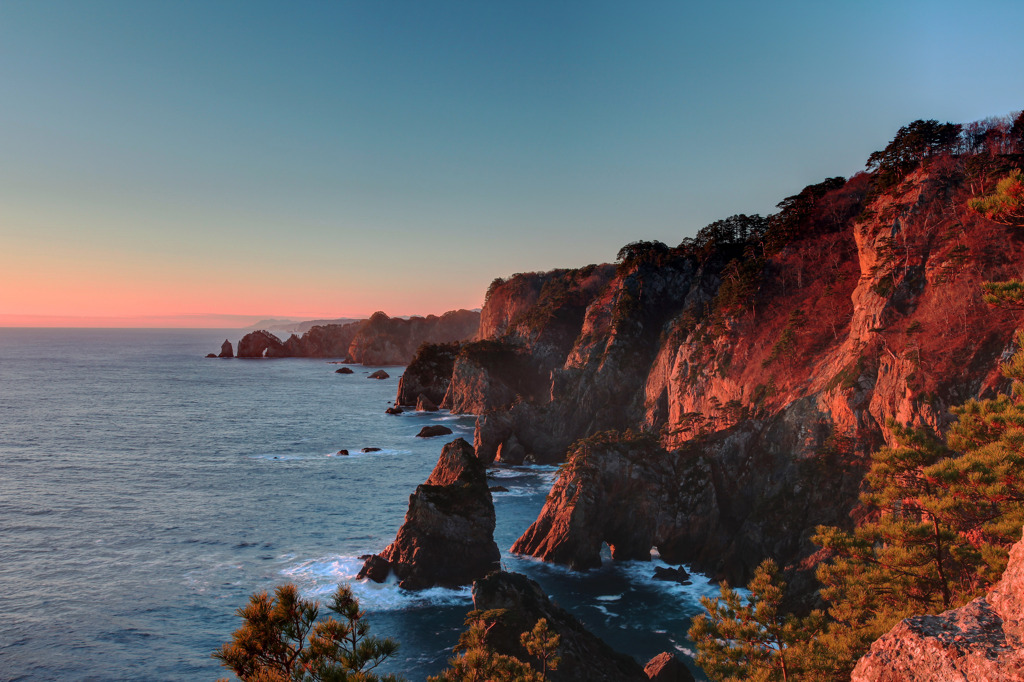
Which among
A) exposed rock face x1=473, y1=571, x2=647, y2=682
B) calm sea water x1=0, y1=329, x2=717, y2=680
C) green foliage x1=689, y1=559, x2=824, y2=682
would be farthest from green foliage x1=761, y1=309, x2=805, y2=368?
green foliage x1=689, y1=559, x2=824, y2=682

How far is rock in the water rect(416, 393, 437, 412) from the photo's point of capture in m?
127

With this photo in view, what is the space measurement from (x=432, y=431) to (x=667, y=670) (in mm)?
71421

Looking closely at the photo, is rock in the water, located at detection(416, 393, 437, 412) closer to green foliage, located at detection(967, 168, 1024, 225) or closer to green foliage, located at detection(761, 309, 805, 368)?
green foliage, located at detection(761, 309, 805, 368)

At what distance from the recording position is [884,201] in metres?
52.7

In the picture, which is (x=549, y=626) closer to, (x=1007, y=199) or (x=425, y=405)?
(x=1007, y=199)

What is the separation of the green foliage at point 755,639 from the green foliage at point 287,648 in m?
12.2

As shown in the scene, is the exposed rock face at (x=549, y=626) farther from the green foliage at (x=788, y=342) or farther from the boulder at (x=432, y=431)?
the boulder at (x=432, y=431)

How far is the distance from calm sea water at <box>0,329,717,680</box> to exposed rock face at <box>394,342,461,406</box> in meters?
26.2

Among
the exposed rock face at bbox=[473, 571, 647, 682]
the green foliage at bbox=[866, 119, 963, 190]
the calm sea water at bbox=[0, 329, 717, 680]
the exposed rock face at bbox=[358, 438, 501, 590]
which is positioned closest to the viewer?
the exposed rock face at bbox=[473, 571, 647, 682]

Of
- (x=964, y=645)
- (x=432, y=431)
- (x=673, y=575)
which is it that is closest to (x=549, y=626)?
(x=673, y=575)

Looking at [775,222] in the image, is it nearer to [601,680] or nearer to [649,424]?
[649,424]

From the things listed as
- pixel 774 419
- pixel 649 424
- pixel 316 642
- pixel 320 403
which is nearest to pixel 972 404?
pixel 316 642

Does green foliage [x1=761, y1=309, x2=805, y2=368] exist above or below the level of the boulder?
above

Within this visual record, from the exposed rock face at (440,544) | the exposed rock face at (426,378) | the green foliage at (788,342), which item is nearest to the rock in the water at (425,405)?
the exposed rock face at (426,378)
